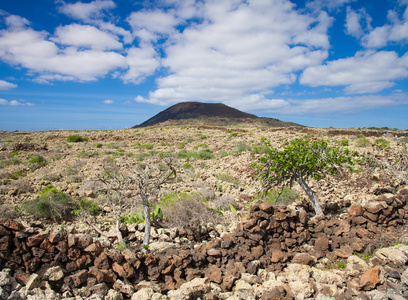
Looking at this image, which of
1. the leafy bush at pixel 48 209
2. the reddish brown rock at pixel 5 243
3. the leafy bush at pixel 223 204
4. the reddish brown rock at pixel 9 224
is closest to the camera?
the reddish brown rock at pixel 5 243

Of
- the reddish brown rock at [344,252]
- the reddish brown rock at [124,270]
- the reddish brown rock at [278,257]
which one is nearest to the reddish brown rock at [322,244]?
the reddish brown rock at [344,252]

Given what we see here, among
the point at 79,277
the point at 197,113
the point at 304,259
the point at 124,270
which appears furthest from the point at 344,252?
the point at 197,113

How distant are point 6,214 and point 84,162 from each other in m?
8.49

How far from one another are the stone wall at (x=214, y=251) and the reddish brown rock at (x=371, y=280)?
3.08 feet

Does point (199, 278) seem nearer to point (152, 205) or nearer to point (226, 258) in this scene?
point (226, 258)

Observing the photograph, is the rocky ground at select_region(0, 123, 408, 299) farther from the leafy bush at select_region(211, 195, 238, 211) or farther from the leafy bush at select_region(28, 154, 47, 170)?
the leafy bush at select_region(28, 154, 47, 170)

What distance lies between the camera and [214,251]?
17.7ft

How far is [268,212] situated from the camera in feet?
20.3

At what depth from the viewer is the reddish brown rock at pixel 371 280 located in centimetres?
440

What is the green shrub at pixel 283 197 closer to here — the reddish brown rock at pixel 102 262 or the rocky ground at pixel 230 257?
the rocky ground at pixel 230 257

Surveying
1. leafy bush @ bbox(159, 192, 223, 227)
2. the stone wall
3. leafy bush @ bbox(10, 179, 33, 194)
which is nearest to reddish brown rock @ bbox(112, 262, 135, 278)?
the stone wall

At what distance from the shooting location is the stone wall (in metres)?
4.15

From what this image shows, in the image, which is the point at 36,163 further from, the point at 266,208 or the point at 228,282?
the point at 228,282

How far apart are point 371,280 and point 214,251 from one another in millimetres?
2880
